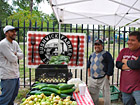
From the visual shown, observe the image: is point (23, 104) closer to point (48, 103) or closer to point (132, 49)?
point (48, 103)

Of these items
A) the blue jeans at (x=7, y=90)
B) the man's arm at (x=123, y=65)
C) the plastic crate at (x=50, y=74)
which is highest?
the man's arm at (x=123, y=65)

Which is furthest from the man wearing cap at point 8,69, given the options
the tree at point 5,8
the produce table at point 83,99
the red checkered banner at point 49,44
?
the tree at point 5,8

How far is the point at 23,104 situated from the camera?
163 cm

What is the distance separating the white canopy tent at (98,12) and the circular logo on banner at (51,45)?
22.8 inches

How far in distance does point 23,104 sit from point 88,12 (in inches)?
107

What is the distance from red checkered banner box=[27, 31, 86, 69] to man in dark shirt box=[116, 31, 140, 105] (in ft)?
5.70

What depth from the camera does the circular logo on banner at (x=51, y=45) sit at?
14.2 feet

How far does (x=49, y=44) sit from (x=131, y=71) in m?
2.41

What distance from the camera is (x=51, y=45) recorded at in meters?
4.34

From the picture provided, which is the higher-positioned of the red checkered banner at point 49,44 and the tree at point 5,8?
the tree at point 5,8

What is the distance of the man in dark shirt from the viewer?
2.64 meters

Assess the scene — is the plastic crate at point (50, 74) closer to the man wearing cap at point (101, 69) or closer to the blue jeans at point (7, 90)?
the blue jeans at point (7, 90)

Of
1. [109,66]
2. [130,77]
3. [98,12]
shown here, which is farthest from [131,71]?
[98,12]

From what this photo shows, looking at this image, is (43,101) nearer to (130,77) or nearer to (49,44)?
(130,77)
